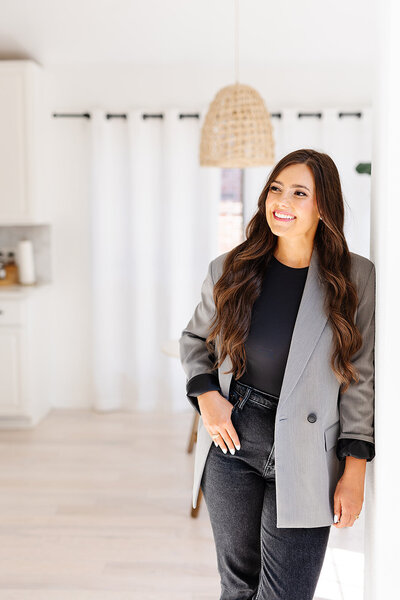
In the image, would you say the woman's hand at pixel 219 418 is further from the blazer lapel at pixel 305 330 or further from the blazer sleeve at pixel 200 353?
the blazer lapel at pixel 305 330

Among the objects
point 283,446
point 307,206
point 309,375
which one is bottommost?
point 283,446

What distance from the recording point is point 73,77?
15.1 ft

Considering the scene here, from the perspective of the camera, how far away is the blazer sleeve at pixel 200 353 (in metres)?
1.66

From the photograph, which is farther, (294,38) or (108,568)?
(294,38)

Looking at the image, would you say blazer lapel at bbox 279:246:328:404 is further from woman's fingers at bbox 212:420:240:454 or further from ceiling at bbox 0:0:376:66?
ceiling at bbox 0:0:376:66

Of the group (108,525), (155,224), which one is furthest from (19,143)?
(108,525)

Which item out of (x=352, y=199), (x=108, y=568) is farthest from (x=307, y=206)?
(x=352, y=199)

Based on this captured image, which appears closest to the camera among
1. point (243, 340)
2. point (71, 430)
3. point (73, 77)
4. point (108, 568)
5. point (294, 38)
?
point (243, 340)

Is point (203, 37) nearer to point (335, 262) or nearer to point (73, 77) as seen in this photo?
point (73, 77)

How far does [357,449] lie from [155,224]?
340 centimetres

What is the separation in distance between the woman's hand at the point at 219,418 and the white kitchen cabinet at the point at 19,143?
308 cm

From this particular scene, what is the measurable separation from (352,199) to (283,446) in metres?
3.32

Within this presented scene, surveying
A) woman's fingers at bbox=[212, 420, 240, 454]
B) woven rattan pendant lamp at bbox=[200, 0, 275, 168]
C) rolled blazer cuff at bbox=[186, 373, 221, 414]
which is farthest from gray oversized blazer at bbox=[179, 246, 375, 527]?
woven rattan pendant lamp at bbox=[200, 0, 275, 168]

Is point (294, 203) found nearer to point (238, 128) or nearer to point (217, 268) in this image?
point (217, 268)
